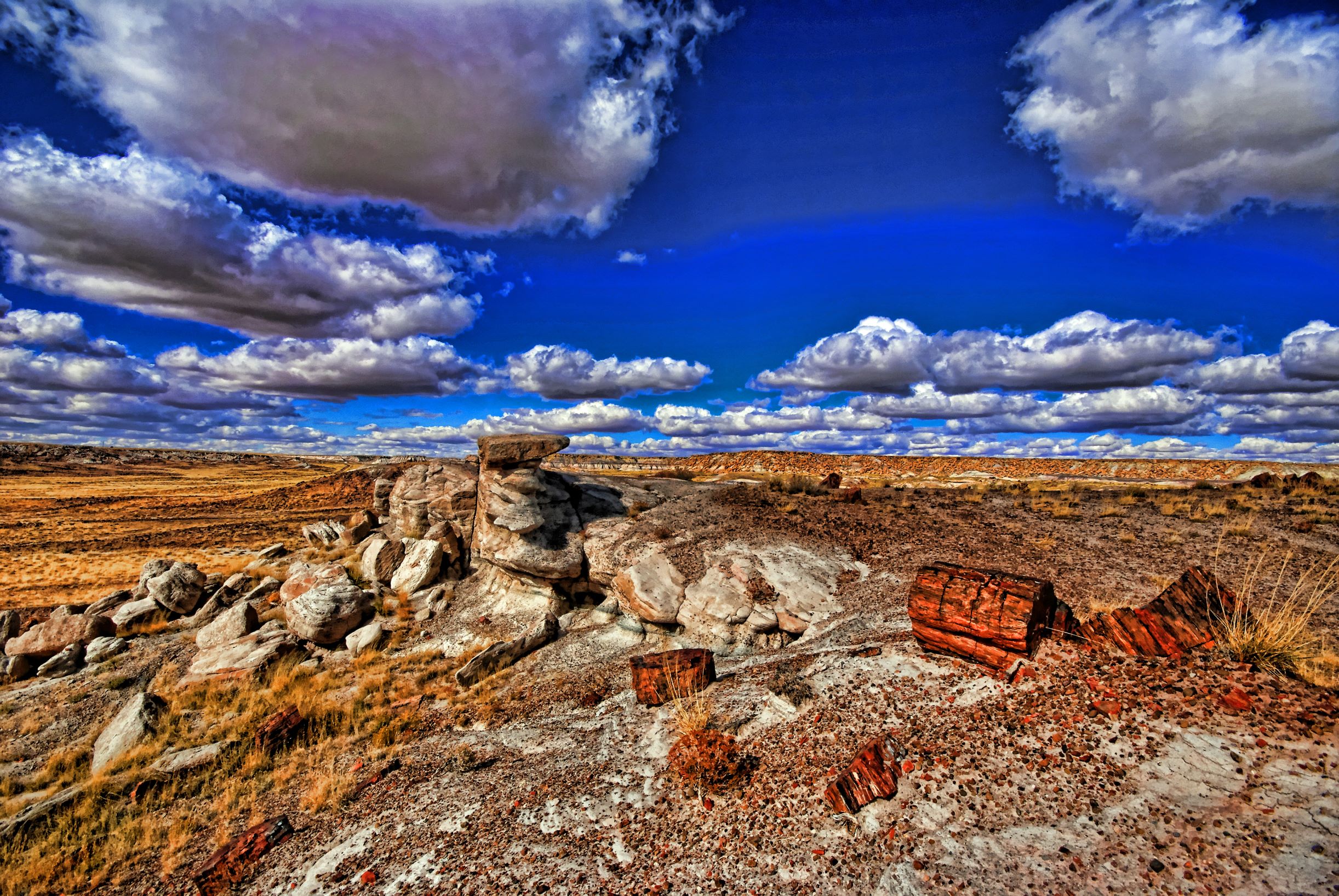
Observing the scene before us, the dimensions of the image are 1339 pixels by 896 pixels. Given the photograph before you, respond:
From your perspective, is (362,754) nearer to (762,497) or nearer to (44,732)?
(44,732)

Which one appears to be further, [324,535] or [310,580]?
[324,535]

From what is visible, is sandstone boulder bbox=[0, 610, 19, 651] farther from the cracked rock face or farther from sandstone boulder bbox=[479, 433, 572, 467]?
sandstone boulder bbox=[479, 433, 572, 467]

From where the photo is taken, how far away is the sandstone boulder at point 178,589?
16375mm

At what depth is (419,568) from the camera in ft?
53.6

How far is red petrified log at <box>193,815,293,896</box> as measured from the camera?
5.88m

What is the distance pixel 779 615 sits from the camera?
11.1 m

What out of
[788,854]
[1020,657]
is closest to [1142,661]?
[1020,657]

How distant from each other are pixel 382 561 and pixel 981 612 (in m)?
17.7

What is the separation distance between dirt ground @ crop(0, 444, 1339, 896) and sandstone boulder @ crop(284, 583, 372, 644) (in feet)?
3.82

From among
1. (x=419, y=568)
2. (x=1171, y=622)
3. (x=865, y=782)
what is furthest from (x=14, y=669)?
(x=1171, y=622)

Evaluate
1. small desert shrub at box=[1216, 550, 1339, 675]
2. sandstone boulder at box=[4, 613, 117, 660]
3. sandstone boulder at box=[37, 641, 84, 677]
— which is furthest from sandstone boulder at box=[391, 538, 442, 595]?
small desert shrub at box=[1216, 550, 1339, 675]

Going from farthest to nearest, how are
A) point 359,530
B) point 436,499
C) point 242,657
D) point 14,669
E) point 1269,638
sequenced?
point 359,530 → point 436,499 → point 14,669 → point 242,657 → point 1269,638

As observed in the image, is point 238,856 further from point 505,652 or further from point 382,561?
point 382,561

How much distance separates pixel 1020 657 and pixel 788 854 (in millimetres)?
3796
